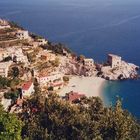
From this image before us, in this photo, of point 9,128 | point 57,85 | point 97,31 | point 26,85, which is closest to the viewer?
point 9,128

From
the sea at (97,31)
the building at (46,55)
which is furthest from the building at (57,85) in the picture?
the sea at (97,31)

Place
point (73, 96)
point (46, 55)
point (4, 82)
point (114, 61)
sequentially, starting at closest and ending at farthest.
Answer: point (73, 96), point (4, 82), point (46, 55), point (114, 61)

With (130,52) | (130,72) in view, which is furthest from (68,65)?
(130,52)

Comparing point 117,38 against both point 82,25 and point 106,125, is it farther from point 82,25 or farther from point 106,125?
point 106,125

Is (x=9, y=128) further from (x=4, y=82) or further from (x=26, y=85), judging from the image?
(x=4, y=82)

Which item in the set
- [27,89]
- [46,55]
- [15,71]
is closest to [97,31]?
[46,55]

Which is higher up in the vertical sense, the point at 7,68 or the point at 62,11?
the point at 7,68
